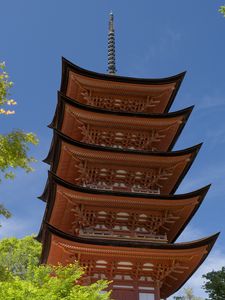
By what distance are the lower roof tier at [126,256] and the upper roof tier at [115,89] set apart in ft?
28.2

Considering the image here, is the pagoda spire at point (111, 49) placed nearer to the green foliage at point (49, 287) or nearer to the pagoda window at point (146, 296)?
the pagoda window at point (146, 296)

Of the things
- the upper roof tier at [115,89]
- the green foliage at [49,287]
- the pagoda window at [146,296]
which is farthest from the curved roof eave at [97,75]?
the green foliage at [49,287]

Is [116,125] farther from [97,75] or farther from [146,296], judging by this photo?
[146,296]

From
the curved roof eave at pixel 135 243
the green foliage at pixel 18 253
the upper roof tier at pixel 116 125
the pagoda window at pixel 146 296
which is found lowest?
the pagoda window at pixel 146 296

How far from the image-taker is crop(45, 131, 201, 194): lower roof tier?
18.5 m

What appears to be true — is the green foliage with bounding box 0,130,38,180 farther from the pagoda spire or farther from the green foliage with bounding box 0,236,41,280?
the green foliage with bounding box 0,236,41,280

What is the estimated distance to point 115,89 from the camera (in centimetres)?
2216

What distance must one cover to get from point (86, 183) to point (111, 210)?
1975mm

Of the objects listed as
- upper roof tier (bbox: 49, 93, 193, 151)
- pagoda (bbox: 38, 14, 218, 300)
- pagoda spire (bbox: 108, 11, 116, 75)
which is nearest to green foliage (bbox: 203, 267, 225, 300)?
pagoda (bbox: 38, 14, 218, 300)

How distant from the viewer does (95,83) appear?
867 inches

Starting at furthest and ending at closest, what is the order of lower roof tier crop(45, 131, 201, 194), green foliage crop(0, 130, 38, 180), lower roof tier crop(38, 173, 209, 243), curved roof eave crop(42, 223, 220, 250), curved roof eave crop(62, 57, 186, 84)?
curved roof eave crop(62, 57, 186, 84) → lower roof tier crop(45, 131, 201, 194) → lower roof tier crop(38, 173, 209, 243) → curved roof eave crop(42, 223, 220, 250) → green foliage crop(0, 130, 38, 180)

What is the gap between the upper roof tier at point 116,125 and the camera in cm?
2017

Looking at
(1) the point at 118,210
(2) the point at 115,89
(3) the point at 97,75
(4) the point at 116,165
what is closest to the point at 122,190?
(4) the point at 116,165

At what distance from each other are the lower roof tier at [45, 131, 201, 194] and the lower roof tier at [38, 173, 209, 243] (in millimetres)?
1472
